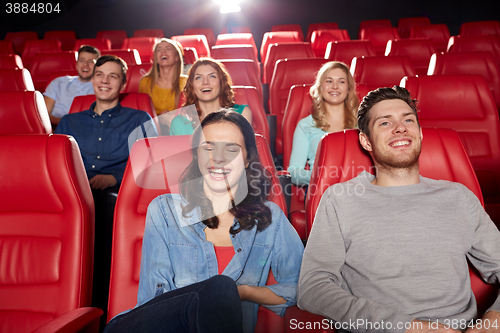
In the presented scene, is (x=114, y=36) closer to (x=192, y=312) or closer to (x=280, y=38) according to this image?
(x=280, y=38)

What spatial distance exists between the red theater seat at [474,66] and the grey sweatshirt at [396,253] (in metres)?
2.42

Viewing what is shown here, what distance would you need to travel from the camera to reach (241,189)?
1193 millimetres

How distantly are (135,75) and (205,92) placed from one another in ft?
3.83

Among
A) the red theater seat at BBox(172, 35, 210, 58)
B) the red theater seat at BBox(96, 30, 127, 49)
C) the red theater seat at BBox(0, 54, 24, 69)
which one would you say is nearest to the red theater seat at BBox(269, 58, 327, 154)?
the red theater seat at BBox(172, 35, 210, 58)

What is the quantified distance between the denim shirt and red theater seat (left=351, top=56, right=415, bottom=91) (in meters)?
2.28

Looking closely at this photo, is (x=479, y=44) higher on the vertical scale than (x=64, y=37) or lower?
lower

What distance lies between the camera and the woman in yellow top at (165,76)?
2.77 meters

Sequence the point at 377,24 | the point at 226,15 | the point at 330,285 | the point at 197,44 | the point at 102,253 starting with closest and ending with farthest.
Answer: the point at 330,285, the point at 102,253, the point at 197,44, the point at 377,24, the point at 226,15

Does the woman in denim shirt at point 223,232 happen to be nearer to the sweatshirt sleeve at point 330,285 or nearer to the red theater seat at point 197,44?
the sweatshirt sleeve at point 330,285

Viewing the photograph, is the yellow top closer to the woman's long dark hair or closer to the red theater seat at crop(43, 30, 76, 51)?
the woman's long dark hair

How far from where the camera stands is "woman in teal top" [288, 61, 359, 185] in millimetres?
2023

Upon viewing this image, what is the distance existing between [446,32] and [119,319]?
21.2 feet

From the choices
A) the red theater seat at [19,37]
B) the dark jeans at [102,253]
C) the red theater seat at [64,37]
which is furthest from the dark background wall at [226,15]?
the dark jeans at [102,253]

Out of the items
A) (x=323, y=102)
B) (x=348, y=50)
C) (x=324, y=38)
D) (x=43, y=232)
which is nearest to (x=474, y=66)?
(x=348, y=50)
